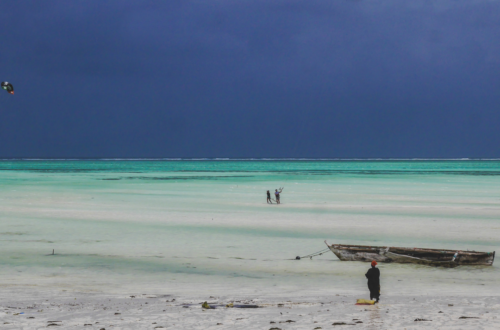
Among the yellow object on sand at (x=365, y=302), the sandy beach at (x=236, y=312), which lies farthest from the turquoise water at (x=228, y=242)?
the yellow object on sand at (x=365, y=302)

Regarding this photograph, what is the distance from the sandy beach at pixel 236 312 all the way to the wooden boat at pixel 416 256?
4.54m

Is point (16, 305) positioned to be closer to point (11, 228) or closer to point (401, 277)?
point (401, 277)

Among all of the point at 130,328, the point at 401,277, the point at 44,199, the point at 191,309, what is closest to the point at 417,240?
the point at 401,277

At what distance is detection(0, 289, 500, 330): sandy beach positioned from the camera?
12.8m

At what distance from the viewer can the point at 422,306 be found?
48.3 ft

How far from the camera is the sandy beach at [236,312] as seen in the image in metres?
12.8

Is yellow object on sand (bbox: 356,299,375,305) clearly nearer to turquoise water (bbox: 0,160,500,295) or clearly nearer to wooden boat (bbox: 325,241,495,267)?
turquoise water (bbox: 0,160,500,295)

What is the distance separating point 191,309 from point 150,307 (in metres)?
1.02

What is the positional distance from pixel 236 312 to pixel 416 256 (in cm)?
922

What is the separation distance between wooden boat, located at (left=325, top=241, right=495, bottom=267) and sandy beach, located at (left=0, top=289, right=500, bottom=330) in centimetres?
Answer: 454

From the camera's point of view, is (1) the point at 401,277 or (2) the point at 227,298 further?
(1) the point at 401,277

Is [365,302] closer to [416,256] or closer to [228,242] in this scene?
[416,256]

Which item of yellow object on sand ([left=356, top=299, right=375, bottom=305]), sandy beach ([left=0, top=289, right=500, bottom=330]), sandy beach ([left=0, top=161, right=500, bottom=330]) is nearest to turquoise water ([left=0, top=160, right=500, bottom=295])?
sandy beach ([left=0, top=161, right=500, bottom=330])

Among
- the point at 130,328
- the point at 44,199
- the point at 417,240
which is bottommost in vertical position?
the point at 130,328
